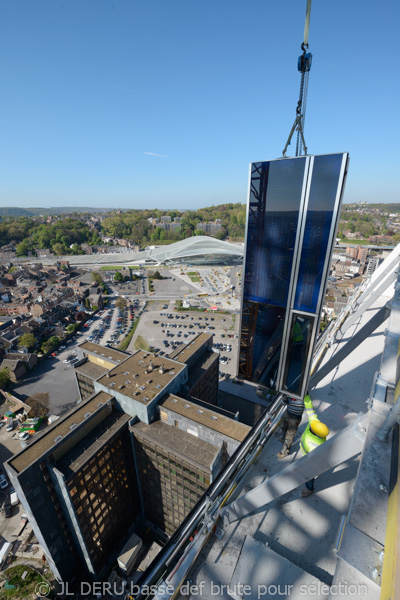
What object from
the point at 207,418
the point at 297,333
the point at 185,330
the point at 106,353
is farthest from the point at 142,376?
the point at 185,330

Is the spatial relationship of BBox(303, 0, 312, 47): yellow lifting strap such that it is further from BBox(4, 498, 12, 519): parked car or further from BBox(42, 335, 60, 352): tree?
BBox(42, 335, 60, 352): tree

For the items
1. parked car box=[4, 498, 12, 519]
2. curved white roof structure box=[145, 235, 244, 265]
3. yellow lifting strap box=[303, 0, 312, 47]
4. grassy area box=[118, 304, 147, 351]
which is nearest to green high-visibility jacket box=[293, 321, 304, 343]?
yellow lifting strap box=[303, 0, 312, 47]

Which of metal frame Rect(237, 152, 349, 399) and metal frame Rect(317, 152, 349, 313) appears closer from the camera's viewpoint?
metal frame Rect(317, 152, 349, 313)

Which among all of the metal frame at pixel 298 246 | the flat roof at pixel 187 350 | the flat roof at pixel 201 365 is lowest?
the flat roof at pixel 201 365

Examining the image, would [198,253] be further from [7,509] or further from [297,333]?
[297,333]

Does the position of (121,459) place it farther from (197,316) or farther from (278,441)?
(197,316)

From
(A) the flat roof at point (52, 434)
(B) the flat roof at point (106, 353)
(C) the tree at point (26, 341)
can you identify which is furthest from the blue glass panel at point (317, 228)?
(C) the tree at point (26, 341)

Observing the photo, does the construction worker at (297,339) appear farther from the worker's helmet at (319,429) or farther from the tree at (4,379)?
the tree at (4,379)
